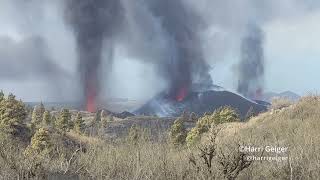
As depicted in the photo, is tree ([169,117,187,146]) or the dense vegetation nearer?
the dense vegetation

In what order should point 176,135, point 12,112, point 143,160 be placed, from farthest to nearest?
1. point 12,112
2. point 176,135
3. point 143,160

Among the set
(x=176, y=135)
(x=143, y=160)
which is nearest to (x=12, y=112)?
(x=176, y=135)

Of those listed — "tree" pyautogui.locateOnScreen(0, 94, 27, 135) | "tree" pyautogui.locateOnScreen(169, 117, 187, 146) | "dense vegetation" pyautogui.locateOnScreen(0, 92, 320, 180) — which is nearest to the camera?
"dense vegetation" pyautogui.locateOnScreen(0, 92, 320, 180)

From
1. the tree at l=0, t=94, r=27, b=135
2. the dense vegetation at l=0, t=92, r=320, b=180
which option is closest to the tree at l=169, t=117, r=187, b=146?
the dense vegetation at l=0, t=92, r=320, b=180

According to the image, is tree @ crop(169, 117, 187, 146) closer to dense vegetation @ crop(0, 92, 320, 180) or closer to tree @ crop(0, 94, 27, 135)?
dense vegetation @ crop(0, 92, 320, 180)

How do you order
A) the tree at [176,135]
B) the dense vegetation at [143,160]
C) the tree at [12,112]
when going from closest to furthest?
1. the dense vegetation at [143,160]
2. the tree at [176,135]
3. the tree at [12,112]

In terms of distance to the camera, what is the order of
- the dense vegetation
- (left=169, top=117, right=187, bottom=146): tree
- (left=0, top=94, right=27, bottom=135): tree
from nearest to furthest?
the dense vegetation < (left=169, top=117, right=187, bottom=146): tree < (left=0, top=94, right=27, bottom=135): tree

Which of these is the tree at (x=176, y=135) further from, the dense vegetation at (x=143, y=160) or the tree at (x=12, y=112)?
the tree at (x=12, y=112)

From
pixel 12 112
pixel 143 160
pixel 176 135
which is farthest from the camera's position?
pixel 12 112

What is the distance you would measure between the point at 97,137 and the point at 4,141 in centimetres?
203

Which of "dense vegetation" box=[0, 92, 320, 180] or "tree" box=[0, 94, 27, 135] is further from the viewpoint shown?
"tree" box=[0, 94, 27, 135]

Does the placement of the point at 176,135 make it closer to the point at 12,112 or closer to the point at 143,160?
the point at 143,160

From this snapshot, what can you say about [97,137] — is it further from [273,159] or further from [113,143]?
[273,159]

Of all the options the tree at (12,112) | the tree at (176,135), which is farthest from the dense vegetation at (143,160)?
the tree at (12,112)
